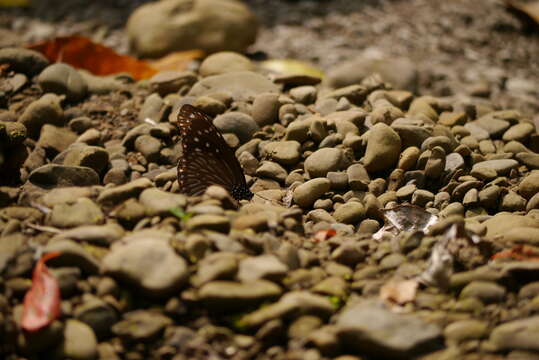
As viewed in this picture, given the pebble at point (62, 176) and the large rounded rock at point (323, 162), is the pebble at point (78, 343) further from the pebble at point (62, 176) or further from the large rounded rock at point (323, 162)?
the large rounded rock at point (323, 162)

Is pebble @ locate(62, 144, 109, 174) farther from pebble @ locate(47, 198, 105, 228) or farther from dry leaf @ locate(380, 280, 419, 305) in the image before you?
dry leaf @ locate(380, 280, 419, 305)

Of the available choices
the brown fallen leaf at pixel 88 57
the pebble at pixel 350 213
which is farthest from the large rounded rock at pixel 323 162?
the brown fallen leaf at pixel 88 57

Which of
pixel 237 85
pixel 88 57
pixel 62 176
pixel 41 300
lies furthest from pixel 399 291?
pixel 88 57

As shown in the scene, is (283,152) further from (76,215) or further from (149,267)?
(149,267)

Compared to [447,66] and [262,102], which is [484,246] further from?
[447,66]

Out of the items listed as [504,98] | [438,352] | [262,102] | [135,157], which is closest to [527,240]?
[438,352]

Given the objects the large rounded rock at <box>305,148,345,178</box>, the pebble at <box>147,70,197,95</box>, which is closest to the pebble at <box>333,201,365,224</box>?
the large rounded rock at <box>305,148,345,178</box>
